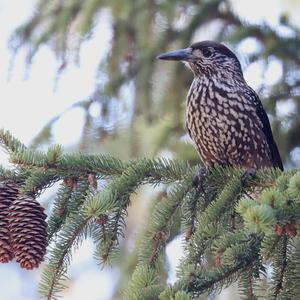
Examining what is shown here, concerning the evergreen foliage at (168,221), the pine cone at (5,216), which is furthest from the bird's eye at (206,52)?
the pine cone at (5,216)

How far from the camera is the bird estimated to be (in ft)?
12.8

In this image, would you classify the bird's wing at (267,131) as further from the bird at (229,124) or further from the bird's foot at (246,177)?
the bird's foot at (246,177)

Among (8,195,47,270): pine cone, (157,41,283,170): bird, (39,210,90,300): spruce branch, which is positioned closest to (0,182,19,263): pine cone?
(8,195,47,270): pine cone

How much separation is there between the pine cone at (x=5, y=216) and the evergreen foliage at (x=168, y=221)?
0.07m

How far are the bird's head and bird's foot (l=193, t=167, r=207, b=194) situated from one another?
4.78 ft

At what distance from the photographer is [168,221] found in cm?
268

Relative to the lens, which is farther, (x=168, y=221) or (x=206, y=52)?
(x=206, y=52)

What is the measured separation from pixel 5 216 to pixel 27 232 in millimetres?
138

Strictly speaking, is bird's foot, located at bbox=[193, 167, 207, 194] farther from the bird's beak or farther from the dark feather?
the bird's beak

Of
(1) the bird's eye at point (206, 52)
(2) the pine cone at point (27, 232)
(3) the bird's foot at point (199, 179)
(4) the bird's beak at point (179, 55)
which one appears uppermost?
(1) the bird's eye at point (206, 52)

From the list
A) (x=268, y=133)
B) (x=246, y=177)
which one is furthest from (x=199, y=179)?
(x=268, y=133)

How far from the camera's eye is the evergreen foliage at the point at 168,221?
2334 mm

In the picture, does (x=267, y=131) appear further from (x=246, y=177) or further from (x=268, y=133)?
(x=246, y=177)

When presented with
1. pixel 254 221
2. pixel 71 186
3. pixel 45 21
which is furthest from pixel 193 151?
pixel 254 221
